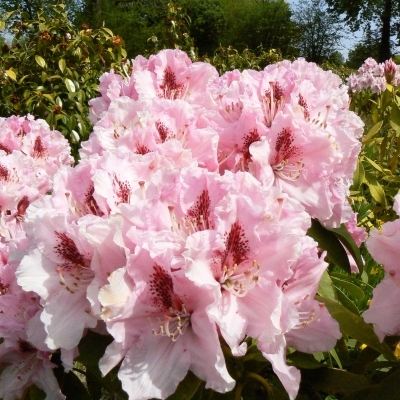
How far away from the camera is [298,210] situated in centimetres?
83

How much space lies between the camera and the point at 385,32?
989 inches

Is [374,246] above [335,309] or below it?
above

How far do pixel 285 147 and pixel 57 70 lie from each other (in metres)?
2.83

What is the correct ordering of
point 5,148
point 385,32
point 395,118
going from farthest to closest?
point 385,32 → point 395,118 → point 5,148

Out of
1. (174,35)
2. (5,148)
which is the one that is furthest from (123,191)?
(174,35)

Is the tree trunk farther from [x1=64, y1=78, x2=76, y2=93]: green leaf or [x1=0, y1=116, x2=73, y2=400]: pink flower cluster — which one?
[x1=0, y1=116, x2=73, y2=400]: pink flower cluster

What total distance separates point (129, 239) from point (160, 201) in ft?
0.25

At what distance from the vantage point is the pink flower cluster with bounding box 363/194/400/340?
76cm

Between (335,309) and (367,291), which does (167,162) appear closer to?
(335,309)

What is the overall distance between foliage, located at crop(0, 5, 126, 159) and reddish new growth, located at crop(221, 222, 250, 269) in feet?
8.03

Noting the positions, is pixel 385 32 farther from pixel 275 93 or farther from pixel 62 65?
pixel 275 93

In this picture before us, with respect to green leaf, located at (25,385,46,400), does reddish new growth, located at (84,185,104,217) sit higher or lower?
higher

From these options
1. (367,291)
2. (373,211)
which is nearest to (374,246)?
(367,291)

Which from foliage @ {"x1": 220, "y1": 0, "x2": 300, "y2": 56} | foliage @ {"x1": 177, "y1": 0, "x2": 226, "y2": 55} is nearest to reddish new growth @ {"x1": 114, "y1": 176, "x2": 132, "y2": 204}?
foliage @ {"x1": 177, "y1": 0, "x2": 226, "y2": 55}
